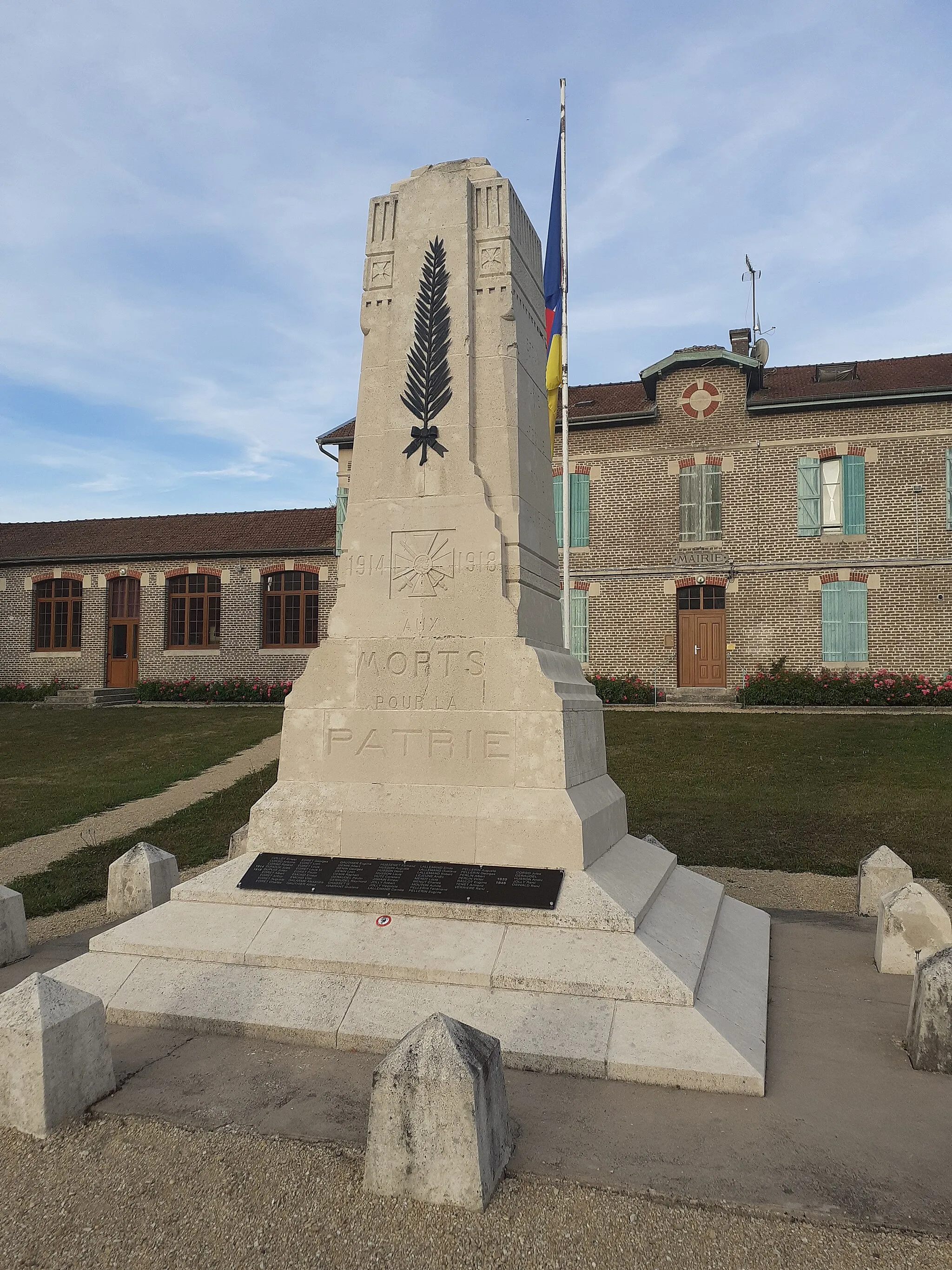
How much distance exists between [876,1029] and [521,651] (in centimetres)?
259

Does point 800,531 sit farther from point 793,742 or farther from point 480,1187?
point 480,1187

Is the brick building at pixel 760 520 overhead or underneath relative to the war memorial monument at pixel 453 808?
overhead

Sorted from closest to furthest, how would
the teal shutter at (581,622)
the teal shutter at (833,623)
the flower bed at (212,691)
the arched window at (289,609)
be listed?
the teal shutter at (833,623) → the teal shutter at (581,622) → the flower bed at (212,691) → the arched window at (289,609)

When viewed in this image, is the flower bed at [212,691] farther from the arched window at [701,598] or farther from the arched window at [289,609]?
the arched window at [701,598]

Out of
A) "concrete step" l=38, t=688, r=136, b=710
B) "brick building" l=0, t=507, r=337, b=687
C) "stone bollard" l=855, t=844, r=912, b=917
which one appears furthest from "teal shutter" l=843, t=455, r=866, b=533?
"concrete step" l=38, t=688, r=136, b=710

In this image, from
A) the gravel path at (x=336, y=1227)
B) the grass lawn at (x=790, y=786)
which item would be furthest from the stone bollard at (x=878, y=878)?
the gravel path at (x=336, y=1227)

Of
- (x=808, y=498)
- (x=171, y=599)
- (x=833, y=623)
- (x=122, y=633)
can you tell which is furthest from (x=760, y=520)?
(x=122, y=633)

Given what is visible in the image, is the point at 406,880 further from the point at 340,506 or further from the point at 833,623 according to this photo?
the point at 340,506

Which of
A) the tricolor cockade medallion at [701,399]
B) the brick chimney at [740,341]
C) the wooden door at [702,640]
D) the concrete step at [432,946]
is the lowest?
the concrete step at [432,946]

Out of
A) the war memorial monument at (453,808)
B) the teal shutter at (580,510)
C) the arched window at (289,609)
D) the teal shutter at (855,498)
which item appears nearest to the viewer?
the war memorial monument at (453,808)

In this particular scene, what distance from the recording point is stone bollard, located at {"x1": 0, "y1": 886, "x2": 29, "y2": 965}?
5.03 meters

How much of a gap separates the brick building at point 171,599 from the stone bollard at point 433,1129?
22.0 metres

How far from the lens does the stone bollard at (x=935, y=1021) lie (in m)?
3.49

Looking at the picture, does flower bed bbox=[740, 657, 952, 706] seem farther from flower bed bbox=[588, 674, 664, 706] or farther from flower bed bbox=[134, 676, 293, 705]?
flower bed bbox=[134, 676, 293, 705]
